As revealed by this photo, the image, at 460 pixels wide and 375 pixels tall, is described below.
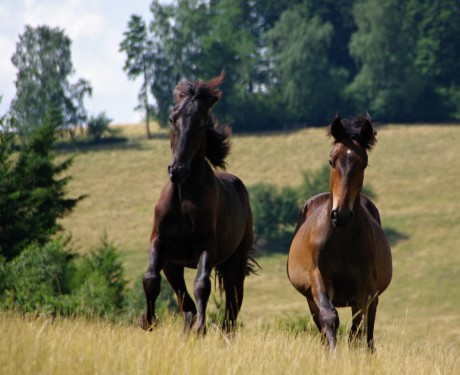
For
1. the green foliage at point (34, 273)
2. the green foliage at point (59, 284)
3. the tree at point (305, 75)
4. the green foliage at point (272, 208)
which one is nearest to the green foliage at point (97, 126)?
the tree at point (305, 75)

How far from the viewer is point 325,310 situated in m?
9.09

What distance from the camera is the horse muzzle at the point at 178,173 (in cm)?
943

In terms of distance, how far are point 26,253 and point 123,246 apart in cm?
5254

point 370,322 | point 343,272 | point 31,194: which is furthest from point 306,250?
point 31,194

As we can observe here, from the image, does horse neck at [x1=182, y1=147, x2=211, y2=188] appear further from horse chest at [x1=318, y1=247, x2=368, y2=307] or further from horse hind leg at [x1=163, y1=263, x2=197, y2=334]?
horse chest at [x1=318, y1=247, x2=368, y2=307]

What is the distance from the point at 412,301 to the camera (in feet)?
210

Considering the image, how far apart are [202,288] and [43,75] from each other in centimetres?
10186

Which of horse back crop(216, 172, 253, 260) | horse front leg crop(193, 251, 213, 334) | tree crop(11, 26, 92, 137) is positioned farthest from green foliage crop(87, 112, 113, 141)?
horse front leg crop(193, 251, 213, 334)

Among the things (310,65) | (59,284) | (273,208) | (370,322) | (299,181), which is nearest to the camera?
(370,322)

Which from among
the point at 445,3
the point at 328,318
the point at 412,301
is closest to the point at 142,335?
the point at 328,318

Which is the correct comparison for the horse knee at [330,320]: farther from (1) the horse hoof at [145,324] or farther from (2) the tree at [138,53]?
(2) the tree at [138,53]

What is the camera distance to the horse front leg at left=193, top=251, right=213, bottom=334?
929cm

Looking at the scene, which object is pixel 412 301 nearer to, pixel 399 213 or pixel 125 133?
pixel 399 213

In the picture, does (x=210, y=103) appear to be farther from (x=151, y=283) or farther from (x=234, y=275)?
(x=234, y=275)
